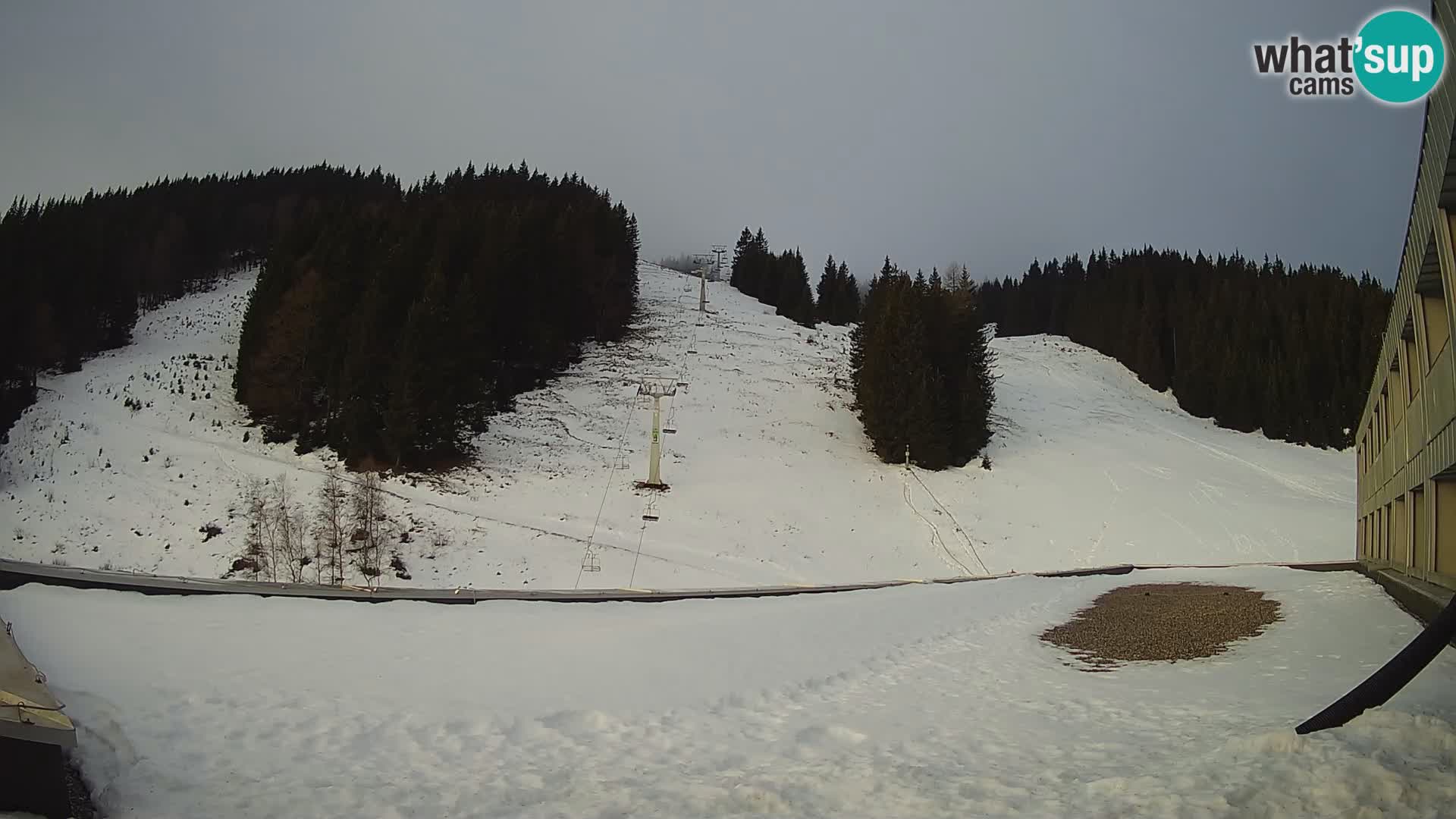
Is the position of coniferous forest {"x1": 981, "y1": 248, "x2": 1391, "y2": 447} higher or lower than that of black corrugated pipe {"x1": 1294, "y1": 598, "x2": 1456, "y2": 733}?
higher

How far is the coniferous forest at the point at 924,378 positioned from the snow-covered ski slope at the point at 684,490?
1.58 metres

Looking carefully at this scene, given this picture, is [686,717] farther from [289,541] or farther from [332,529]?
[332,529]

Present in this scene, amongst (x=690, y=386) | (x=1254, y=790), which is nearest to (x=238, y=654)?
(x=1254, y=790)

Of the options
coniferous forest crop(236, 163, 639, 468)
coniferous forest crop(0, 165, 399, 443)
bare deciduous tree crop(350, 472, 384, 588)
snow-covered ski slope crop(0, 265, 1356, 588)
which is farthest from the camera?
coniferous forest crop(0, 165, 399, 443)

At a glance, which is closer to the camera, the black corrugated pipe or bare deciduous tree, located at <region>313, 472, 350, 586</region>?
the black corrugated pipe

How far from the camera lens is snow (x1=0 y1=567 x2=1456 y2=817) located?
5.00 m

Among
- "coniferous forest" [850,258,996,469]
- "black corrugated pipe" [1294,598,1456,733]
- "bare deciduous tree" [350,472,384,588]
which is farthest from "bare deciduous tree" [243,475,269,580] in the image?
"coniferous forest" [850,258,996,469]

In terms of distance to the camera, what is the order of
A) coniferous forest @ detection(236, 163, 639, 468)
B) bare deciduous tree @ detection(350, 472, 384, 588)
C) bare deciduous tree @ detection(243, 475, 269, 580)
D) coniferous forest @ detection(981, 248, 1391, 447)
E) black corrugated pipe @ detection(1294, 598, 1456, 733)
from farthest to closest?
coniferous forest @ detection(981, 248, 1391, 447) → coniferous forest @ detection(236, 163, 639, 468) → bare deciduous tree @ detection(350, 472, 384, 588) → bare deciduous tree @ detection(243, 475, 269, 580) → black corrugated pipe @ detection(1294, 598, 1456, 733)

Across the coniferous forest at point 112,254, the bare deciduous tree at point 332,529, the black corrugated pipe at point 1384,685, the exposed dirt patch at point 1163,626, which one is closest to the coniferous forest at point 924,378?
the exposed dirt patch at point 1163,626

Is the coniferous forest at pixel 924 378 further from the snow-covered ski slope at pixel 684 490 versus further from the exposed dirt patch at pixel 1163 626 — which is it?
the exposed dirt patch at pixel 1163 626

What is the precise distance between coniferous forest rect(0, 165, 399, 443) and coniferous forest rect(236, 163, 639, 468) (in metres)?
9.21

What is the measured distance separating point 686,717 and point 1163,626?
904 cm

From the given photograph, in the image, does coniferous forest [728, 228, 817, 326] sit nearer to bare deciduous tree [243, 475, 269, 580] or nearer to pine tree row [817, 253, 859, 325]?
pine tree row [817, 253, 859, 325]

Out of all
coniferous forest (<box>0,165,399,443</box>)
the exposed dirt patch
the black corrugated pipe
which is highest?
coniferous forest (<box>0,165,399,443</box>)
